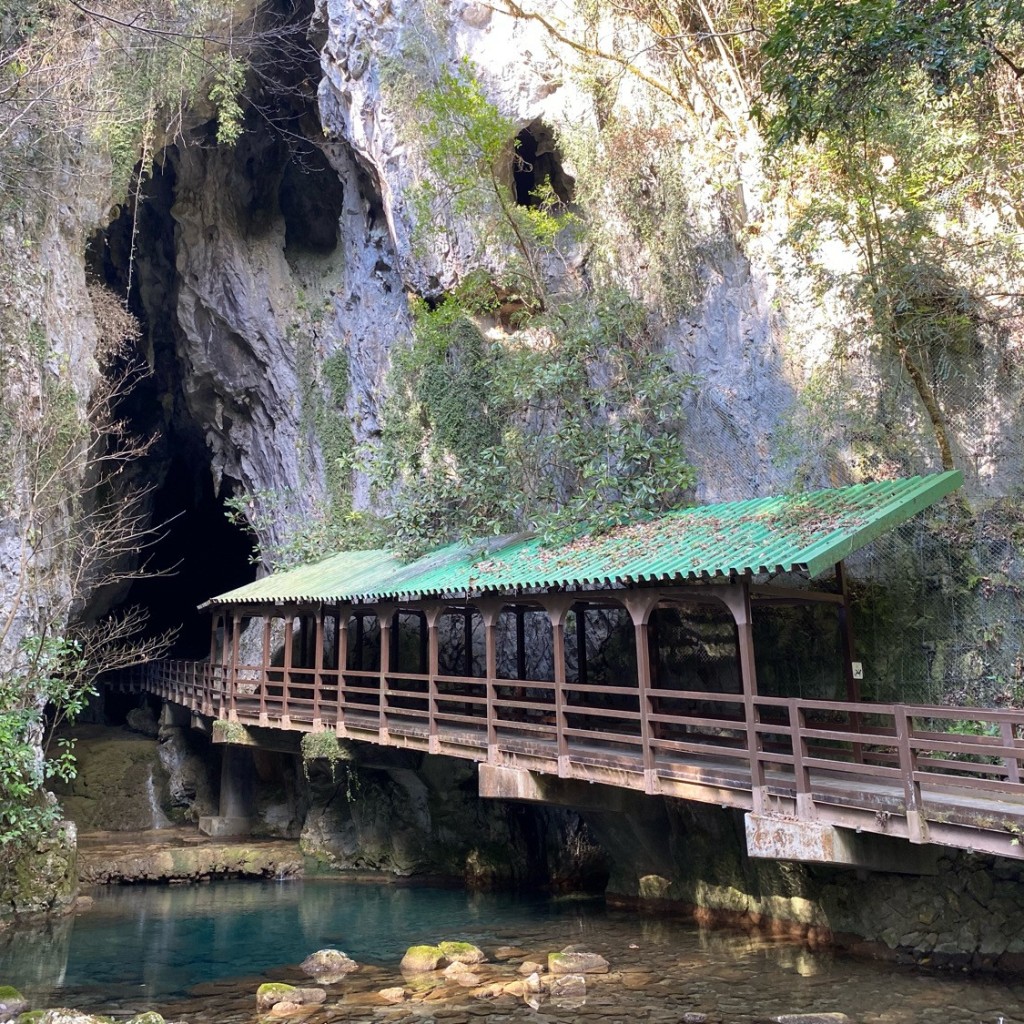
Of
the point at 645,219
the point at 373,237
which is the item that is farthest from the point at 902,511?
the point at 373,237

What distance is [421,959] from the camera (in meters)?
11.0

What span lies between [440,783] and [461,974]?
7390mm

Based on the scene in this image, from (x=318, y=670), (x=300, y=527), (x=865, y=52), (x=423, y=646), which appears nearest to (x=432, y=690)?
(x=318, y=670)

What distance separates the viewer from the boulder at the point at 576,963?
10.3 meters

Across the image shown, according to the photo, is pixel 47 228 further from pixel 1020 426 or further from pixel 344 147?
pixel 1020 426

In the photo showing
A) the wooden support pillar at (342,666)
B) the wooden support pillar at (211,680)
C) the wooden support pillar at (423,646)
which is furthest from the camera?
the wooden support pillar at (211,680)

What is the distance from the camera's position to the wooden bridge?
26.7 ft

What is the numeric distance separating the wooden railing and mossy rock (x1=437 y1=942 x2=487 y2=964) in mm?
2334

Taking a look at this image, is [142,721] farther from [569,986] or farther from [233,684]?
[569,986]

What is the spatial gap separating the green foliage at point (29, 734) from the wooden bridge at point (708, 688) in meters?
4.35

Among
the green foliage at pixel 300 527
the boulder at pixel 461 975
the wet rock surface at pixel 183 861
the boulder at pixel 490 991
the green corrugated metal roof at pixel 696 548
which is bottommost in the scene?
the wet rock surface at pixel 183 861

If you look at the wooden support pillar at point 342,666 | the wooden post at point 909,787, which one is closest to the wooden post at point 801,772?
the wooden post at point 909,787

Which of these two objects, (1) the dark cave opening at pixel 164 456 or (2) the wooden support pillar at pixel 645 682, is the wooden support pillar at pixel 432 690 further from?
(1) the dark cave opening at pixel 164 456

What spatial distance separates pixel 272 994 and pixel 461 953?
2.45 m
